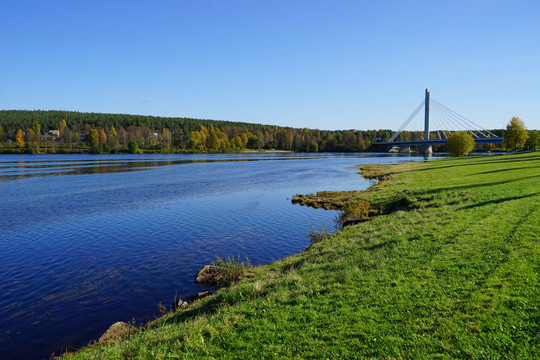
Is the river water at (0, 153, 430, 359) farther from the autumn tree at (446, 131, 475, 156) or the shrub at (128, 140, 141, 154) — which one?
the shrub at (128, 140, 141, 154)

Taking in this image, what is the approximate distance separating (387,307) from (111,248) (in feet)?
58.8

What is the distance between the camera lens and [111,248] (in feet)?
67.1

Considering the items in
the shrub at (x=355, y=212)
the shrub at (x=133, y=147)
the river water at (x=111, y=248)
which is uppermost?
the shrub at (x=133, y=147)

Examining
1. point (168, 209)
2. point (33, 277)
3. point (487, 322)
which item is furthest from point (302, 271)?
point (168, 209)

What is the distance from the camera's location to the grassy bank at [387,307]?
668 centimetres

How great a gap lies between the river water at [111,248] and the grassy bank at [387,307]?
2866 millimetres

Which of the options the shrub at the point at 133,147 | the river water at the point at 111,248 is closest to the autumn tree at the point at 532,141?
the river water at the point at 111,248

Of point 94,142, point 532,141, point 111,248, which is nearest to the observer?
point 111,248

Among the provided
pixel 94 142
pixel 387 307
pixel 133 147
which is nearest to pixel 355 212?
pixel 387 307

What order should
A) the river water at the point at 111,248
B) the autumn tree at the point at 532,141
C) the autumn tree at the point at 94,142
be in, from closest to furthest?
the river water at the point at 111,248 < the autumn tree at the point at 532,141 < the autumn tree at the point at 94,142

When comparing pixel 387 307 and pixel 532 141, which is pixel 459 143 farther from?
pixel 387 307

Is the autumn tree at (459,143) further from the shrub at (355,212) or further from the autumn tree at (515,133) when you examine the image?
the shrub at (355,212)

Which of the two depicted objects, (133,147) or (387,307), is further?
(133,147)

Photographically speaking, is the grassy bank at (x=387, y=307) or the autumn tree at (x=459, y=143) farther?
the autumn tree at (x=459, y=143)
